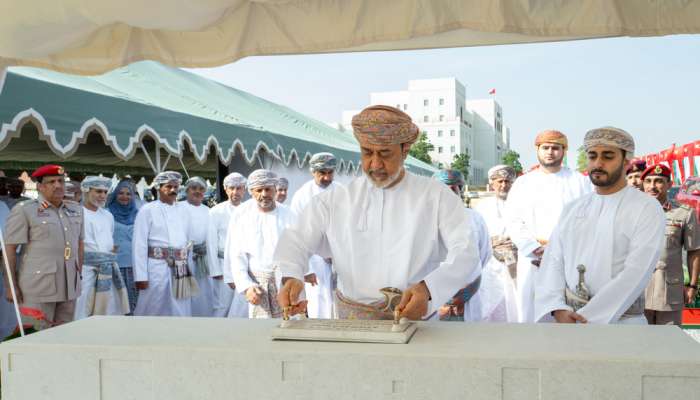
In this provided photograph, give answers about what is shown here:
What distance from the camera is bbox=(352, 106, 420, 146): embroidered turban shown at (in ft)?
8.07

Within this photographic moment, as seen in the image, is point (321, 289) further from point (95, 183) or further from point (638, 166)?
point (638, 166)

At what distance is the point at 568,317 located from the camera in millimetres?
2861

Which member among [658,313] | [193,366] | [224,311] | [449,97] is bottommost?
[224,311]

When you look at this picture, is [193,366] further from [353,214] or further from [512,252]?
[512,252]

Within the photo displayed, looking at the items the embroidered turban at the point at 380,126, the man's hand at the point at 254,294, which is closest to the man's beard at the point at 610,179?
the embroidered turban at the point at 380,126

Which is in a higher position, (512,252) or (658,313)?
(512,252)

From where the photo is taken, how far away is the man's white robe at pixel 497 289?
5066 mm

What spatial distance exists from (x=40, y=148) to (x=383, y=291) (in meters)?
8.74

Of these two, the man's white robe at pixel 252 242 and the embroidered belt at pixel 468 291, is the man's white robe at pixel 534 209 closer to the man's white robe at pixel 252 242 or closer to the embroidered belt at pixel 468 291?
the embroidered belt at pixel 468 291

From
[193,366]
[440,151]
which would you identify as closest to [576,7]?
[193,366]

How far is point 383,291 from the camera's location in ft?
8.09

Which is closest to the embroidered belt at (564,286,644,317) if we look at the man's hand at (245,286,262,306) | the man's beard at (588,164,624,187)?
the man's beard at (588,164,624,187)

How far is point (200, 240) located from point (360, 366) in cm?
523

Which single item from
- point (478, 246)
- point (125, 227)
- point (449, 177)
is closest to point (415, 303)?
point (478, 246)
